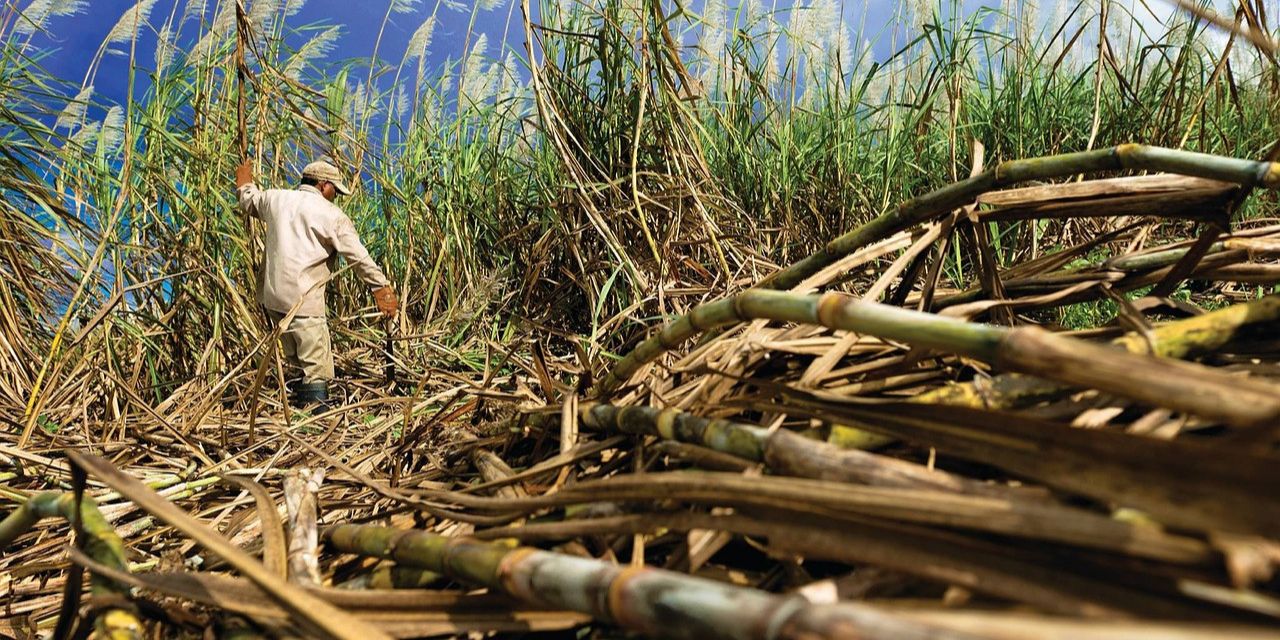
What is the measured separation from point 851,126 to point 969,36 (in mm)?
516

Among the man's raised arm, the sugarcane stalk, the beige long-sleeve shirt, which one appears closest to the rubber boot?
the beige long-sleeve shirt

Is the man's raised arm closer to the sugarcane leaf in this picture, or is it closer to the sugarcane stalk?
the sugarcane stalk

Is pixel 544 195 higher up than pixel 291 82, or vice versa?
pixel 291 82

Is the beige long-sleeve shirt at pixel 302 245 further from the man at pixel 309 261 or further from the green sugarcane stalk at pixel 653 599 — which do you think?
the green sugarcane stalk at pixel 653 599

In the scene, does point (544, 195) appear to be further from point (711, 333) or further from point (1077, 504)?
point (1077, 504)

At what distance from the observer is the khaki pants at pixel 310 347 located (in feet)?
11.6

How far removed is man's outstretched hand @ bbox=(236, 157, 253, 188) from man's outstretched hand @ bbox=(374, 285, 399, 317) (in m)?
0.73

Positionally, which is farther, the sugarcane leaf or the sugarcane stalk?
the sugarcane stalk

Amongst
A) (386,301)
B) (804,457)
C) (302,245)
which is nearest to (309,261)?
(302,245)

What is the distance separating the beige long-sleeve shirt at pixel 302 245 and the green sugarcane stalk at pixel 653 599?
337 cm

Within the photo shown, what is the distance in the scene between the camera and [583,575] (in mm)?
339

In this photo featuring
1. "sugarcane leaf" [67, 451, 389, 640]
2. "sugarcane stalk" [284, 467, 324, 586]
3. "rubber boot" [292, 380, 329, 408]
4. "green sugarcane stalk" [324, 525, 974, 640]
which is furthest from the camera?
"rubber boot" [292, 380, 329, 408]

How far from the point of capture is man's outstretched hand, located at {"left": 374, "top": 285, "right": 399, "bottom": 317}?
345 centimetres

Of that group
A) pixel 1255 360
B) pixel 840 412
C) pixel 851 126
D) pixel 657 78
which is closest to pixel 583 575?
pixel 840 412
